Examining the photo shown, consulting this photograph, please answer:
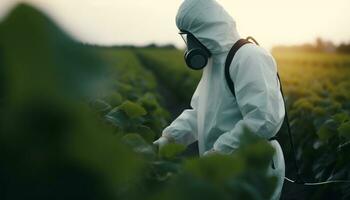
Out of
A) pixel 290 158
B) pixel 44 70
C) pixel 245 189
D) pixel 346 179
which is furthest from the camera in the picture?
pixel 290 158

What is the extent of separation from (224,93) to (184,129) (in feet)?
1.56

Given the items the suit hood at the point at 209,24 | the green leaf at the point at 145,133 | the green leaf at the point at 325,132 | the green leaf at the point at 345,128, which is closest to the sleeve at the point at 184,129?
the green leaf at the point at 145,133

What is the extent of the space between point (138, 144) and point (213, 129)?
1945 mm

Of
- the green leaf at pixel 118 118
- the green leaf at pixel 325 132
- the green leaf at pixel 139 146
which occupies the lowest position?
the green leaf at pixel 325 132

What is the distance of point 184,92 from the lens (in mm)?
21297

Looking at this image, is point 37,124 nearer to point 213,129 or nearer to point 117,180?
point 117,180

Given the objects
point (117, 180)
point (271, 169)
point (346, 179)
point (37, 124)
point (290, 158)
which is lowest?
point (290, 158)

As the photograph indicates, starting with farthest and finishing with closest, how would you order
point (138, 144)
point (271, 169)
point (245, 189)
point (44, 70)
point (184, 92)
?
point (184, 92) → point (271, 169) → point (138, 144) → point (245, 189) → point (44, 70)

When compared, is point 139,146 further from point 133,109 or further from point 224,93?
point 224,93

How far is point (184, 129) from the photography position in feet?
14.5

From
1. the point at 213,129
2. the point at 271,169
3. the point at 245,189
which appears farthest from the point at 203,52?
the point at 245,189

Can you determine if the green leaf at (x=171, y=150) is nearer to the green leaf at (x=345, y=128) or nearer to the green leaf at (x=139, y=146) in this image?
the green leaf at (x=139, y=146)

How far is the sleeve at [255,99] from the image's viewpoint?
3.74 m

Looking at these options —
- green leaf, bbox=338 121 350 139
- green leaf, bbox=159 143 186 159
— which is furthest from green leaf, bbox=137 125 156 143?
green leaf, bbox=159 143 186 159
